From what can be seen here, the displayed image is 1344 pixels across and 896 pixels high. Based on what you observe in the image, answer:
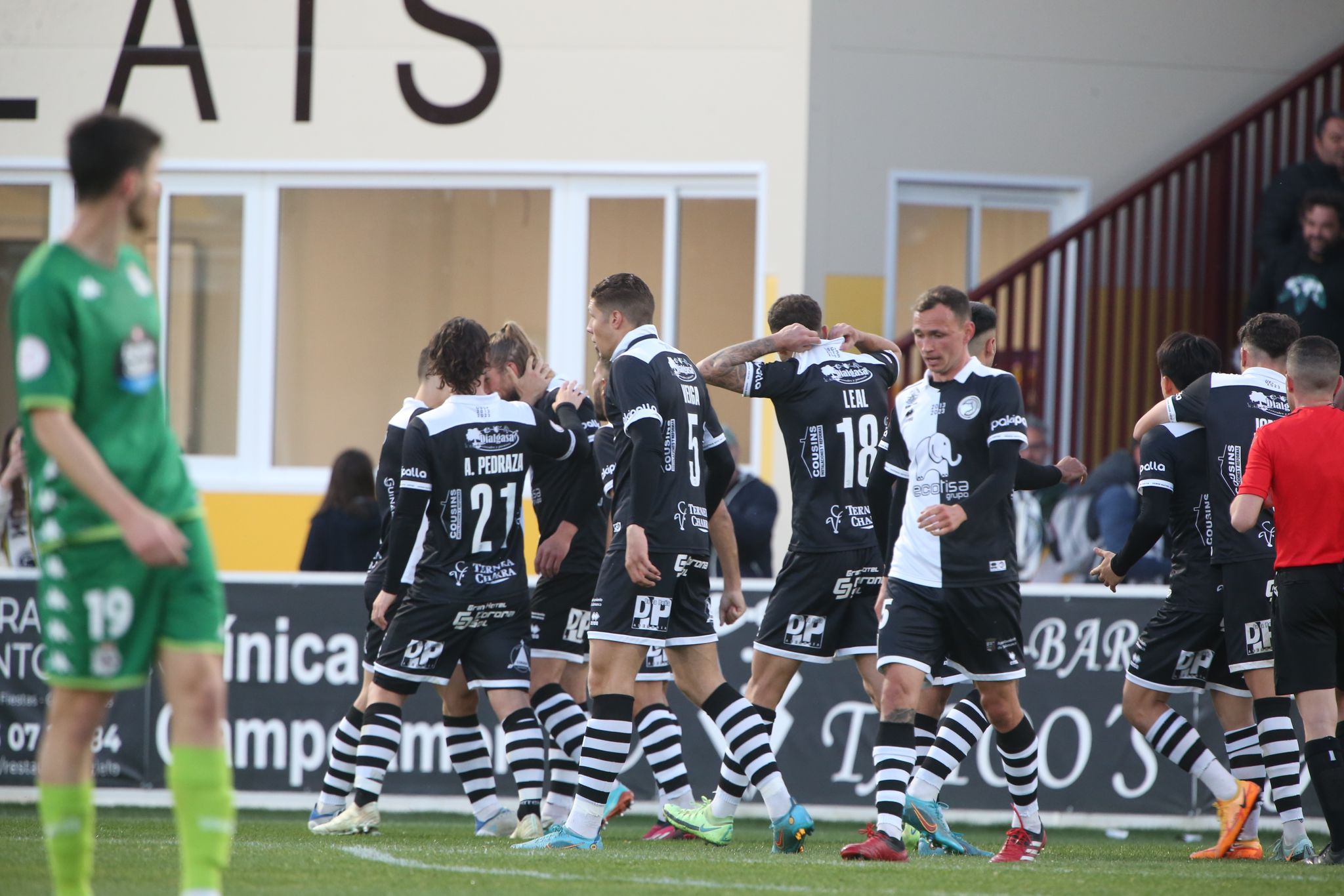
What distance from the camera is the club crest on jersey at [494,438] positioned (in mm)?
7035

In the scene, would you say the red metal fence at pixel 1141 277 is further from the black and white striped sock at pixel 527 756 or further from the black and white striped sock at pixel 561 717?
the black and white striped sock at pixel 527 756

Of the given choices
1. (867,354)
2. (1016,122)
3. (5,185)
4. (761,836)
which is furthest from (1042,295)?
(5,185)

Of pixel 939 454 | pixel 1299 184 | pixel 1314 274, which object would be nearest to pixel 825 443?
pixel 939 454

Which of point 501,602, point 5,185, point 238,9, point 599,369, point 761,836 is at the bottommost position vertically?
point 761,836

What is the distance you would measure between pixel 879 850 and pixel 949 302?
2.26 metres

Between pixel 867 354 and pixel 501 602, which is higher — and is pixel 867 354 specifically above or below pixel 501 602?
above

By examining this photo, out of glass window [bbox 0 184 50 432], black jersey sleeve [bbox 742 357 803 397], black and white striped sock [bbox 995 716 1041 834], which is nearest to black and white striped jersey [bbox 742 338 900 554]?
black jersey sleeve [bbox 742 357 803 397]

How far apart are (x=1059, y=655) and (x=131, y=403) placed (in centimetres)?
646

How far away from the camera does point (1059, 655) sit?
9164mm

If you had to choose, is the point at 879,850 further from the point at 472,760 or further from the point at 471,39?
the point at 471,39

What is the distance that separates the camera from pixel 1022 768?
6.75m

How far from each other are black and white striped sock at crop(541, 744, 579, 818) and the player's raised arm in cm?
192

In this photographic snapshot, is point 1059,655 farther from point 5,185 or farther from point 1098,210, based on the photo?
point 5,185

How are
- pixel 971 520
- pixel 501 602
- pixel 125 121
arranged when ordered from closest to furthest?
pixel 125 121
pixel 971 520
pixel 501 602
